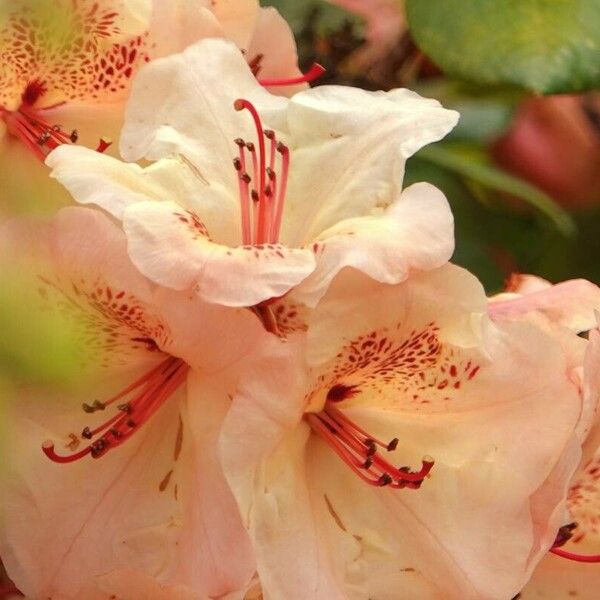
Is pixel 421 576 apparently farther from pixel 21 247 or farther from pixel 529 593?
pixel 21 247

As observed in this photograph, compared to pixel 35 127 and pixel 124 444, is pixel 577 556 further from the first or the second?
pixel 35 127

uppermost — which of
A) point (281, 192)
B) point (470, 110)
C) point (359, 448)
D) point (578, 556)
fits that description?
point (281, 192)

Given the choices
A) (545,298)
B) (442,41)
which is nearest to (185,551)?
(545,298)

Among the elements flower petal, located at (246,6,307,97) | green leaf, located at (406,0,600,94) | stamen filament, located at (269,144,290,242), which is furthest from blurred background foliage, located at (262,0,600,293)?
stamen filament, located at (269,144,290,242)

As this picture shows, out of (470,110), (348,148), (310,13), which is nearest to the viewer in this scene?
(348,148)

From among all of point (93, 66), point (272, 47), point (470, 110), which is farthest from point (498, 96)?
point (93, 66)

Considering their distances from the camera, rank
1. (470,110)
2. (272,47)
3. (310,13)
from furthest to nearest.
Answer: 1. (470,110)
2. (310,13)
3. (272,47)

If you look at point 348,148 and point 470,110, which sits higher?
point 348,148
